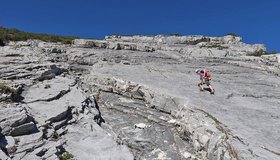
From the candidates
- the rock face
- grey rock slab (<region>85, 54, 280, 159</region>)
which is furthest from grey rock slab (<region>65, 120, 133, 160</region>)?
grey rock slab (<region>85, 54, 280, 159</region>)

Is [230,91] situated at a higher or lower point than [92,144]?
higher

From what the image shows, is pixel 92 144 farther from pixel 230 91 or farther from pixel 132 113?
pixel 230 91

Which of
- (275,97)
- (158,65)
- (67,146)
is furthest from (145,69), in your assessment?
(67,146)

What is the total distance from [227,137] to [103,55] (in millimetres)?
22076

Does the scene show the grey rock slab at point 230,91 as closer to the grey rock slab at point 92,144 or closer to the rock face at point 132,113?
the rock face at point 132,113

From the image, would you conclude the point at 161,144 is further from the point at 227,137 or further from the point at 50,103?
the point at 50,103

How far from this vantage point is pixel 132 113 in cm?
2172

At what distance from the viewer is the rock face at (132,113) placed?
1481cm

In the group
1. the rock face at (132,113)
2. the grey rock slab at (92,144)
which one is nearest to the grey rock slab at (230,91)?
the rock face at (132,113)

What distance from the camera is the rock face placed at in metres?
14.8

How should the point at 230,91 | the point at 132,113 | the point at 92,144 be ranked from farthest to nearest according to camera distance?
the point at 230,91 < the point at 132,113 < the point at 92,144

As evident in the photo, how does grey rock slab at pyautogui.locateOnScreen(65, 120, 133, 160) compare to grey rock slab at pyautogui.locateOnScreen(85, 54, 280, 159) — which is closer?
grey rock slab at pyautogui.locateOnScreen(65, 120, 133, 160)

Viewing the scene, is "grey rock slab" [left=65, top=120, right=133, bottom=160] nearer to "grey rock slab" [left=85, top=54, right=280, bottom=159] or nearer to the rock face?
the rock face

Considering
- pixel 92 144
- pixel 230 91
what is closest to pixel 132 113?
pixel 92 144
